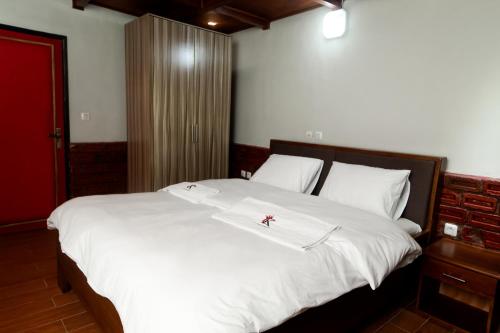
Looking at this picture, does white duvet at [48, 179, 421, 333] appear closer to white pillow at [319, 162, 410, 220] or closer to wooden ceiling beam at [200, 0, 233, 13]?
white pillow at [319, 162, 410, 220]

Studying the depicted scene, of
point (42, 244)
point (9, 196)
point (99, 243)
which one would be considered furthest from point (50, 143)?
point (99, 243)

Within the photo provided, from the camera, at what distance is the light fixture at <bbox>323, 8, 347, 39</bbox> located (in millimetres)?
2939

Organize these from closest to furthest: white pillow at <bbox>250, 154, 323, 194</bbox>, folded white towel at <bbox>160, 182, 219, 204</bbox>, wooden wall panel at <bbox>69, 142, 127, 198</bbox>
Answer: folded white towel at <bbox>160, 182, 219, 204</bbox>, white pillow at <bbox>250, 154, 323, 194</bbox>, wooden wall panel at <bbox>69, 142, 127, 198</bbox>

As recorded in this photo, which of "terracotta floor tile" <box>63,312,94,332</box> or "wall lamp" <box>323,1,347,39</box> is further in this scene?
"wall lamp" <box>323,1,347,39</box>

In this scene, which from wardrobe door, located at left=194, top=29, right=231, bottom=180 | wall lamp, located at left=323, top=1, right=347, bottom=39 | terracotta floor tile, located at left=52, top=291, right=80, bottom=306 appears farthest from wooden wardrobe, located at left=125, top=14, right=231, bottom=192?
terracotta floor tile, located at left=52, top=291, right=80, bottom=306

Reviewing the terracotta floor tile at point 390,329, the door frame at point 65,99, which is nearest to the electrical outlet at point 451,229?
the terracotta floor tile at point 390,329

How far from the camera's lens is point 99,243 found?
5.28 feet

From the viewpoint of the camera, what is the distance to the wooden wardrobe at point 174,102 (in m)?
3.37

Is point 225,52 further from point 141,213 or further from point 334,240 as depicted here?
point 334,240

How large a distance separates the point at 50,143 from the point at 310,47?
2.85 metres

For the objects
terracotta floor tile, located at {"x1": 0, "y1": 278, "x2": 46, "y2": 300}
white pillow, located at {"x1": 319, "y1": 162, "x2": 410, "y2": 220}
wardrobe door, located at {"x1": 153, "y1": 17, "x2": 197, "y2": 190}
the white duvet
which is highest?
wardrobe door, located at {"x1": 153, "y1": 17, "x2": 197, "y2": 190}

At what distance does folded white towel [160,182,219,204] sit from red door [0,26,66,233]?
1.66 m

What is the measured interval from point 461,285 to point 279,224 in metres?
1.19

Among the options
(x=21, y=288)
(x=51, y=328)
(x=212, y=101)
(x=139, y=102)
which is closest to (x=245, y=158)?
(x=212, y=101)
